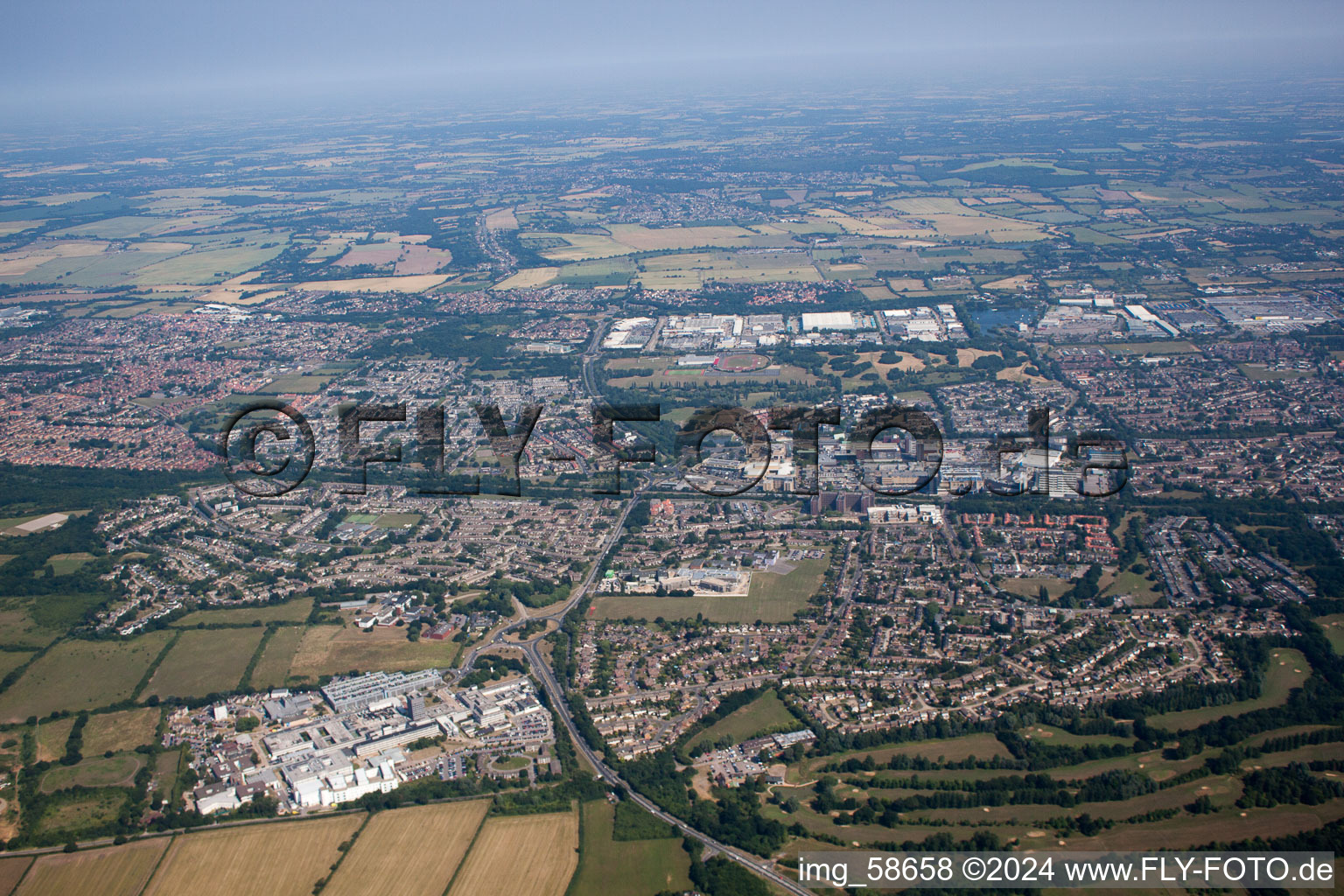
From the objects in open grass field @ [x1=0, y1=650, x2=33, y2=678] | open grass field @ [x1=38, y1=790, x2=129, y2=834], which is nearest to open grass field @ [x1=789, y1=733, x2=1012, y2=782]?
open grass field @ [x1=38, y1=790, x2=129, y2=834]

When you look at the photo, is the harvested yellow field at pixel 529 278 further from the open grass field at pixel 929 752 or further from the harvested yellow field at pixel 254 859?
the harvested yellow field at pixel 254 859

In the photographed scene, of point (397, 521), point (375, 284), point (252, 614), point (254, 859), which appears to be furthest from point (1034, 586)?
point (375, 284)

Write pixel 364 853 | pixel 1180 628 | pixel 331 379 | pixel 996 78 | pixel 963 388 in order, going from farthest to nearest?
pixel 996 78 < pixel 331 379 < pixel 963 388 < pixel 1180 628 < pixel 364 853

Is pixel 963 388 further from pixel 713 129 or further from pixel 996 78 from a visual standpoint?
pixel 996 78

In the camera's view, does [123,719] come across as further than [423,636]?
No

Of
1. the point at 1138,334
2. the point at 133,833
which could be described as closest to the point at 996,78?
the point at 1138,334

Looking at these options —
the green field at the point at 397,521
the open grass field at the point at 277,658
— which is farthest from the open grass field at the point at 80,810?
the green field at the point at 397,521
